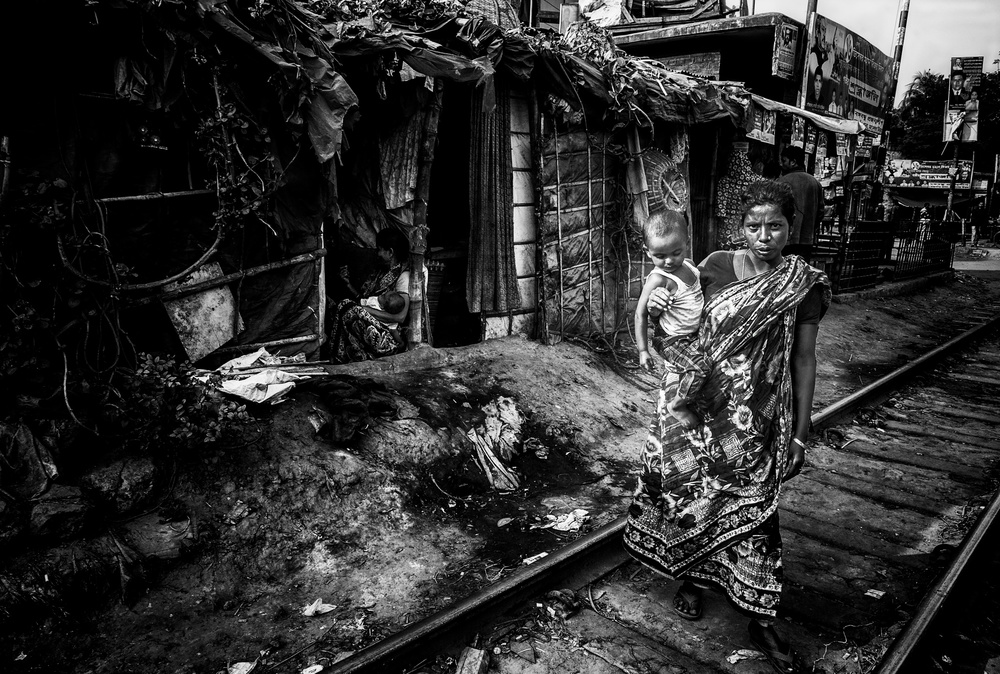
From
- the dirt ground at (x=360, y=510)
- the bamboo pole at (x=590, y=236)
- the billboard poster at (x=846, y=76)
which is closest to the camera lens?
the dirt ground at (x=360, y=510)

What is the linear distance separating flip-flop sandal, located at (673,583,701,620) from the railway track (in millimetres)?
43

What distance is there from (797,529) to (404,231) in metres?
4.61

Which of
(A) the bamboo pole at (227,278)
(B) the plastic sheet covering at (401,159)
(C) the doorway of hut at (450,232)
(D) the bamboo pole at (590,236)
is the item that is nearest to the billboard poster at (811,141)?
(D) the bamboo pole at (590,236)

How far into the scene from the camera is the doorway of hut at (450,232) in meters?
7.76

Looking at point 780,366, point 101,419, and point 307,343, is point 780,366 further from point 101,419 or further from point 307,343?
point 307,343

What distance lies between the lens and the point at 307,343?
6.54 metres

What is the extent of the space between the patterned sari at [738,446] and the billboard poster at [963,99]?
106 feet

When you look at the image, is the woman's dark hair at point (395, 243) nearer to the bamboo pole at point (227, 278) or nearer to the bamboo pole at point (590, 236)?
the bamboo pole at point (227, 278)

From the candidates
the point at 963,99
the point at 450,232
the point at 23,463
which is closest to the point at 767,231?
the point at 23,463

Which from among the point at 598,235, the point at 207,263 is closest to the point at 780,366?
the point at 207,263

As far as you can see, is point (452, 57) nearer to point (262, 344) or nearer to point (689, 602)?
point (262, 344)

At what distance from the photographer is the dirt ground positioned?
3.45 metres

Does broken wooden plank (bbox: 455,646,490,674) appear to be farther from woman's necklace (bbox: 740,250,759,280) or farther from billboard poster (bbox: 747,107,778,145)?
billboard poster (bbox: 747,107,778,145)

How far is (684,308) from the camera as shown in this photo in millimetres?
3191
